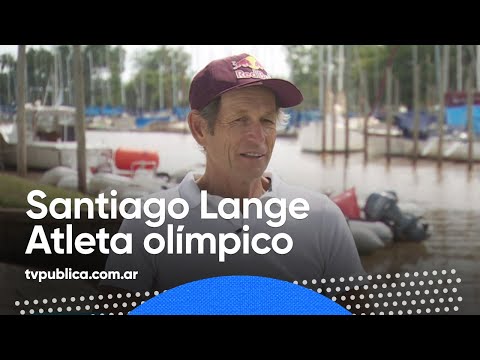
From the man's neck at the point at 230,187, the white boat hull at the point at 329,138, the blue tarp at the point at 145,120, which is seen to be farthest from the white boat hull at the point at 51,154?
the white boat hull at the point at 329,138

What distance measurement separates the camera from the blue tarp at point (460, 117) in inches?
150

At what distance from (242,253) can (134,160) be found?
689mm

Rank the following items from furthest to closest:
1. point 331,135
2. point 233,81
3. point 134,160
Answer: point 331,135 < point 134,160 < point 233,81

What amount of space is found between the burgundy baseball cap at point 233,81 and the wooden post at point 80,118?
0.54 metres

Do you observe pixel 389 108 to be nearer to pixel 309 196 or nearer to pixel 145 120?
pixel 309 196

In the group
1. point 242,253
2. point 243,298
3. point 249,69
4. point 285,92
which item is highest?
point 249,69

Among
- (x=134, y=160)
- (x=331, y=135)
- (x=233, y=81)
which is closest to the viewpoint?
(x=233, y=81)

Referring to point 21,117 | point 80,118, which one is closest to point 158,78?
point 80,118

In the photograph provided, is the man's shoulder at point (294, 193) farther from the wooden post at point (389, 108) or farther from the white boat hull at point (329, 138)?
the wooden post at point (389, 108)

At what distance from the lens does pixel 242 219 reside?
11.6ft

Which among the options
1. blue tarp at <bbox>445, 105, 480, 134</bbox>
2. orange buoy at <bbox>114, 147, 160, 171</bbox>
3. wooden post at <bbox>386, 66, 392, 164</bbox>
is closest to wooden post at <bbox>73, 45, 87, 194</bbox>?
orange buoy at <bbox>114, 147, 160, 171</bbox>
